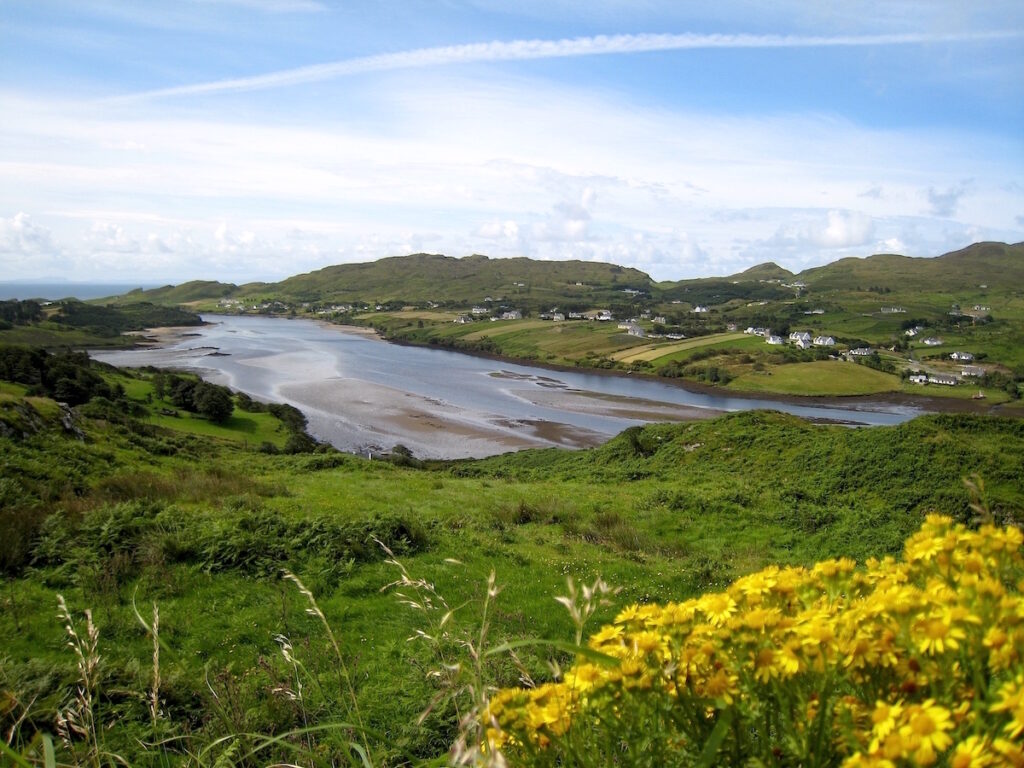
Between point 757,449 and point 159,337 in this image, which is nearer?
point 757,449

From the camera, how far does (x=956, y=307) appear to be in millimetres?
153250

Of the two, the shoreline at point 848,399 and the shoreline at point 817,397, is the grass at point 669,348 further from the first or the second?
the shoreline at point 848,399

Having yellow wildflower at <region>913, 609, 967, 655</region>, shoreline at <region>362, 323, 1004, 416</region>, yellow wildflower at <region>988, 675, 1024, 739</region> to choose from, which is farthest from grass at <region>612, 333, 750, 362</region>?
yellow wildflower at <region>988, 675, 1024, 739</region>

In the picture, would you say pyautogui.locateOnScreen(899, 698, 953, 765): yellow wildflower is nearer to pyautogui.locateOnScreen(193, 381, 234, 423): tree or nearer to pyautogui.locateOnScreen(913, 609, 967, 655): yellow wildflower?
pyautogui.locateOnScreen(913, 609, 967, 655): yellow wildflower

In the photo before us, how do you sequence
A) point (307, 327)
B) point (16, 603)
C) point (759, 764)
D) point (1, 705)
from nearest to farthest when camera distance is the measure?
point (759, 764) < point (1, 705) < point (16, 603) < point (307, 327)

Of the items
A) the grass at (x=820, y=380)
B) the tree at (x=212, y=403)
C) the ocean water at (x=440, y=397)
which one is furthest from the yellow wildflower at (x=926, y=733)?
the grass at (x=820, y=380)

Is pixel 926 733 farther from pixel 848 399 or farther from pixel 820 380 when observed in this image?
pixel 820 380

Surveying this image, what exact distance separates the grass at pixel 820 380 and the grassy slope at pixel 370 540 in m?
55.0

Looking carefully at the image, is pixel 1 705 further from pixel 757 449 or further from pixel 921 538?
pixel 757 449

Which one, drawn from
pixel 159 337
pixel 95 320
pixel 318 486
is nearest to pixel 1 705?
pixel 318 486

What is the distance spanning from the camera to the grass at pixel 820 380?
255ft

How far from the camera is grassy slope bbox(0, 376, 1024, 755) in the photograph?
6258 mm

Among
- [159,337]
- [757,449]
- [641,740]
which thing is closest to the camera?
[641,740]

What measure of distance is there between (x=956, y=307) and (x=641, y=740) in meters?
189
